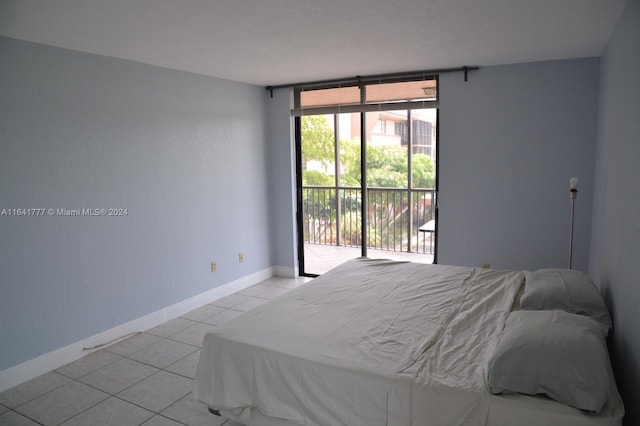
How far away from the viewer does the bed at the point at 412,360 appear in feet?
5.34

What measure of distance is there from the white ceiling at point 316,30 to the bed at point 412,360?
5.29ft

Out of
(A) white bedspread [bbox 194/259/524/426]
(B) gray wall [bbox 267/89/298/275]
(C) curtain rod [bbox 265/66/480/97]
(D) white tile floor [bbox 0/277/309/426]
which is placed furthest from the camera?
(B) gray wall [bbox 267/89/298/275]

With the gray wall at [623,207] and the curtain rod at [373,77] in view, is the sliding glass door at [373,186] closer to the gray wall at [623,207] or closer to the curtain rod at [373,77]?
the curtain rod at [373,77]

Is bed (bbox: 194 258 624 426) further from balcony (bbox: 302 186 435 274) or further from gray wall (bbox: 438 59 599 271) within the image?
balcony (bbox: 302 186 435 274)

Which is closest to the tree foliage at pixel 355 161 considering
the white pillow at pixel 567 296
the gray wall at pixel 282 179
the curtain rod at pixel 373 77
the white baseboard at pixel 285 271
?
the gray wall at pixel 282 179

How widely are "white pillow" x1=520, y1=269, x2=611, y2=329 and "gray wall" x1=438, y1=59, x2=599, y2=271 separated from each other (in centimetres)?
155

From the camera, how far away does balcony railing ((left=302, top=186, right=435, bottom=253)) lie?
612 centimetres

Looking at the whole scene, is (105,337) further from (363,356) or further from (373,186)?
(373,186)

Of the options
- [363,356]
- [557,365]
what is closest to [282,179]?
[363,356]

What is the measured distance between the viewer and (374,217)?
646 cm

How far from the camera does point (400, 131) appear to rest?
6.32 metres

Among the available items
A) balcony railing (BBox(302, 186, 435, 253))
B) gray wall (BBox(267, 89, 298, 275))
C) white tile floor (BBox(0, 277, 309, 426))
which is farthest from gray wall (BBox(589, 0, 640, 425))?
gray wall (BBox(267, 89, 298, 275))

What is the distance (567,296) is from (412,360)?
A: 1.00 metres

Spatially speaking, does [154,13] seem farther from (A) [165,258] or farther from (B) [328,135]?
(B) [328,135]
